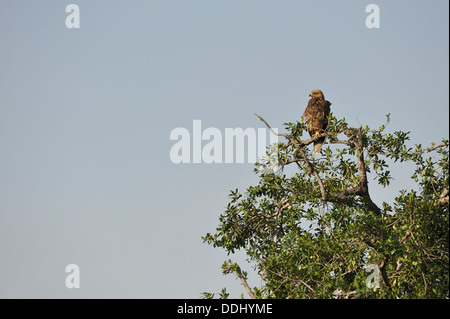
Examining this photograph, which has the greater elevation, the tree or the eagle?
the eagle

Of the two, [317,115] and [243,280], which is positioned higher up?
[317,115]

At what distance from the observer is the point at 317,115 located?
1412 centimetres

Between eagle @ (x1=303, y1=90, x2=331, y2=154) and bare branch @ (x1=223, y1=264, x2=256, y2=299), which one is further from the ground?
eagle @ (x1=303, y1=90, x2=331, y2=154)

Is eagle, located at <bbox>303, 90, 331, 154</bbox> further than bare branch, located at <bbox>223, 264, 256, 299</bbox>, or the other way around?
eagle, located at <bbox>303, 90, 331, 154</bbox>

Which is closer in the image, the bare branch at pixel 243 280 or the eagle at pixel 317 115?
the bare branch at pixel 243 280

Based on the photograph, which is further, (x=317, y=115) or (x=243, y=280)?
(x=317, y=115)

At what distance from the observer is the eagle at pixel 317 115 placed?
1339cm

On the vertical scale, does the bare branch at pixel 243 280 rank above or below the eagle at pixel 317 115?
below

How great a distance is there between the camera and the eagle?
13.4m

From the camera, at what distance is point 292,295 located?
10.1 m
